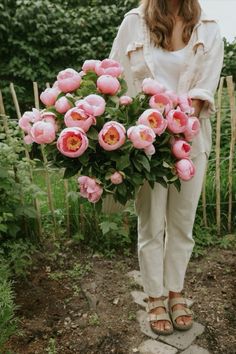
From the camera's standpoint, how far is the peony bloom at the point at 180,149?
168 cm

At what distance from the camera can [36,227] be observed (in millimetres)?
3416

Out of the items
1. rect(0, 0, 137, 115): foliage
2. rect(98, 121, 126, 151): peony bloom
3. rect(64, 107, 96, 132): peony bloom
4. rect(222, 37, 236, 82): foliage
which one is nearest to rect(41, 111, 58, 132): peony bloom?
rect(64, 107, 96, 132): peony bloom

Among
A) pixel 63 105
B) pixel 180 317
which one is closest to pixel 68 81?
pixel 63 105

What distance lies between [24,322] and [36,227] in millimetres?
958

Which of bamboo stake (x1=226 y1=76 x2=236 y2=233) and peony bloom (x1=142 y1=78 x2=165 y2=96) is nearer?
peony bloom (x1=142 y1=78 x2=165 y2=96)

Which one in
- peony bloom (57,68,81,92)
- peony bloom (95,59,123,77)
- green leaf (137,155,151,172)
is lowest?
green leaf (137,155,151,172)

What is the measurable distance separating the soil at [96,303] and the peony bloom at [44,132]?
116cm

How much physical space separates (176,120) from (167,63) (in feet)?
1.77

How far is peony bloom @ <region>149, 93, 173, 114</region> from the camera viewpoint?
1.69 m

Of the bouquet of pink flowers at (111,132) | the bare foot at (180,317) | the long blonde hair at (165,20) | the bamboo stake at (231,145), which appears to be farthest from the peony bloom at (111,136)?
the bamboo stake at (231,145)

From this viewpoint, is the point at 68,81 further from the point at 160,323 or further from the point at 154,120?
the point at 160,323

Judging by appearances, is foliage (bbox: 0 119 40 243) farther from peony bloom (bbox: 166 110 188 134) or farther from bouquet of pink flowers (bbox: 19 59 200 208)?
peony bloom (bbox: 166 110 188 134)

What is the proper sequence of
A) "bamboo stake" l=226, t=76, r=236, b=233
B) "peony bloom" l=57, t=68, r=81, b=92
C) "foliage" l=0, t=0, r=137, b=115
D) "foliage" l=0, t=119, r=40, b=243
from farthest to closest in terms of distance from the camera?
"foliage" l=0, t=0, r=137, b=115 < "bamboo stake" l=226, t=76, r=236, b=233 < "foliage" l=0, t=119, r=40, b=243 < "peony bloom" l=57, t=68, r=81, b=92

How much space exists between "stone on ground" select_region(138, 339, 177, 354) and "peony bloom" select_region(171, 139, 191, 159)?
122cm
